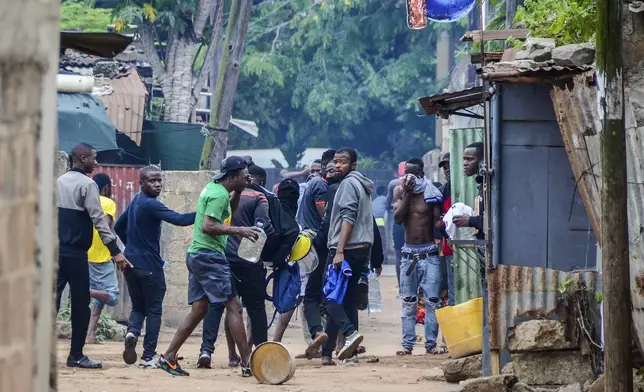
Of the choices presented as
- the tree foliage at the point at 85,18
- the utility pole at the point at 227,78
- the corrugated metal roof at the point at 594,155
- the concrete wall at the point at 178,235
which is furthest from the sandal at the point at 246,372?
the tree foliage at the point at 85,18

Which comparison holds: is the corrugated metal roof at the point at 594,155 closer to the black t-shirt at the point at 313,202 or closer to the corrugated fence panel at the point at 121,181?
the black t-shirt at the point at 313,202

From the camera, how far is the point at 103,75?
64.3 ft

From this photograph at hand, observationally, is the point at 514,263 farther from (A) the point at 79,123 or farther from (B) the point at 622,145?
(A) the point at 79,123

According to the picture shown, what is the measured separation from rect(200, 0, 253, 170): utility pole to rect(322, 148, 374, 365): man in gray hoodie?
5165mm

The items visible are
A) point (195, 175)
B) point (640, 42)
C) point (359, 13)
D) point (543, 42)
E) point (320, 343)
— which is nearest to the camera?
point (640, 42)

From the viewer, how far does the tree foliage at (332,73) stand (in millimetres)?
35531

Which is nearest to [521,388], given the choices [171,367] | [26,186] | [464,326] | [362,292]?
[464,326]

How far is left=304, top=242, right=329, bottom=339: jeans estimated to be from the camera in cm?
1187

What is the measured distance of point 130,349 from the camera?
36.0 ft

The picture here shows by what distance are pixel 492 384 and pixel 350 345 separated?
3.26 metres

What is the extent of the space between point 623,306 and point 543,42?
2261mm

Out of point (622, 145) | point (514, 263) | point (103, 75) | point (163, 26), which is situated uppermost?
point (163, 26)

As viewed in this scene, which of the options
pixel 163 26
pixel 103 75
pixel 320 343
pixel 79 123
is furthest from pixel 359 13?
pixel 320 343

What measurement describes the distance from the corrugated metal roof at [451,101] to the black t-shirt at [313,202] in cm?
226
